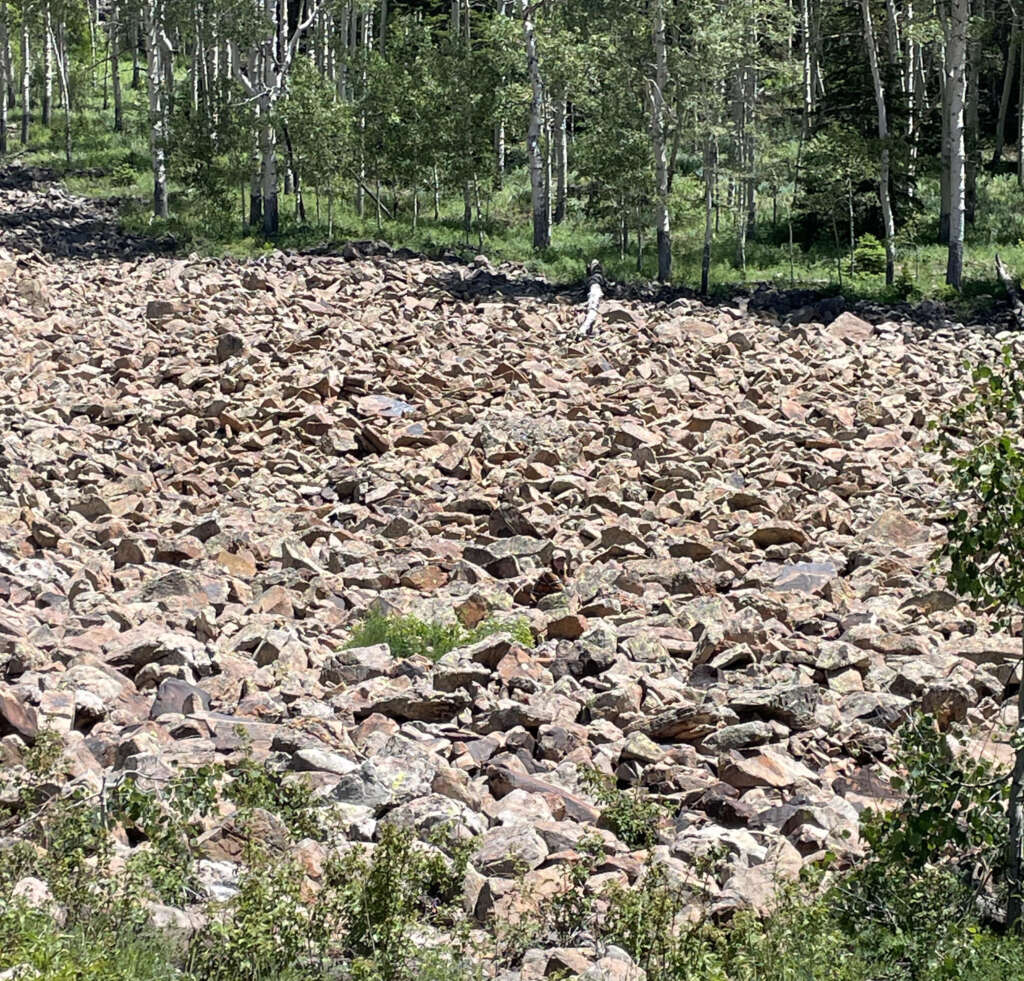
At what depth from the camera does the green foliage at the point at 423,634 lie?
30.6 feet

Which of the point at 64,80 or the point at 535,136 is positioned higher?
the point at 64,80

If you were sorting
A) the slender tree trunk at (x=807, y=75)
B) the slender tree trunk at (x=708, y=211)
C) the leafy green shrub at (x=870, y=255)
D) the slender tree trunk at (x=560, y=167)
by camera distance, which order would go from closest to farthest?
the slender tree trunk at (x=708, y=211), the leafy green shrub at (x=870, y=255), the slender tree trunk at (x=560, y=167), the slender tree trunk at (x=807, y=75)

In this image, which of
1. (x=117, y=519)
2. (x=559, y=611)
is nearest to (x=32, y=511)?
(x=117, y=519)

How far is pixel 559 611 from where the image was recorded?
33.2 feet

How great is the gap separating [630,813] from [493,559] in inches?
195

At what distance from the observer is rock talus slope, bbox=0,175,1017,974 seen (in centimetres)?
725

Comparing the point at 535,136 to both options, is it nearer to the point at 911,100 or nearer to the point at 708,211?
the point at 708,211

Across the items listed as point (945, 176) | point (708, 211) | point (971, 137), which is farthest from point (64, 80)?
point (945, 176)

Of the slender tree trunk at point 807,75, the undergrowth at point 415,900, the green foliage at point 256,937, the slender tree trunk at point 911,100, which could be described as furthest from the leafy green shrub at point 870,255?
the green foliage at point 256,937

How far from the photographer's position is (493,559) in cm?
1146

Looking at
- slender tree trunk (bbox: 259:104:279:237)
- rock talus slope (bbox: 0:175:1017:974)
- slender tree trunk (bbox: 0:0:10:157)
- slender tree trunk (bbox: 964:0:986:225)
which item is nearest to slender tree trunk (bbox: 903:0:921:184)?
slender tree trunk (bbox: 964:0:986:225)

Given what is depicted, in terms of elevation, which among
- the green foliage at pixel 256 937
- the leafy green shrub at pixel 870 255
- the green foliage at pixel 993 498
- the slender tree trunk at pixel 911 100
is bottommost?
the green foliage at pixel 256 937

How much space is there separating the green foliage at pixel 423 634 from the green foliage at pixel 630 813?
217cm

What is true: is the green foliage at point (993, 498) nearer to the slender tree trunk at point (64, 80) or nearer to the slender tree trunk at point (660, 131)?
the slender tree trunk at point (660, 131)
